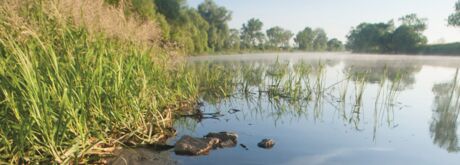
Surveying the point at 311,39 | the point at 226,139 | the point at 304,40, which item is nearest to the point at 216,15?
the point at 304,40

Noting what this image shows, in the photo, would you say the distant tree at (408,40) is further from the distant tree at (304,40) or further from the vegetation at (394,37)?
the distant tree at (304,40)

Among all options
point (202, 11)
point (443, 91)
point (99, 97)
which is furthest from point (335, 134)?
point (202, 11)

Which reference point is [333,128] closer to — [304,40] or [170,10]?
[170,10]

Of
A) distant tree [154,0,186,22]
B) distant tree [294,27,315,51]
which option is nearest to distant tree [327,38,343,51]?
distant tree [294,27,315,51]

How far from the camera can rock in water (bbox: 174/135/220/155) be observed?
17.3 feet

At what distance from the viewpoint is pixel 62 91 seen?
13.9 ft

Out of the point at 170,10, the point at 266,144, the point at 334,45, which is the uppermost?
the point at 170,10

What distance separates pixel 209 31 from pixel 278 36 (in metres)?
73.1

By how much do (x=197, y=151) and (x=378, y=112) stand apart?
5.28 meters

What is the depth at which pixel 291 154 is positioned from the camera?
5371mm

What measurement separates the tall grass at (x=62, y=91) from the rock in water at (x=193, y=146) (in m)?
0.50

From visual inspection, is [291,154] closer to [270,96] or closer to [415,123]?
[415,123]

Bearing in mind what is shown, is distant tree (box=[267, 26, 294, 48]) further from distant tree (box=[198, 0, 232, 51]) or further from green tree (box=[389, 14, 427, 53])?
green tree (box=[389, 14, 427, 53])

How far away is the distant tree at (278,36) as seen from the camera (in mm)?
136375
